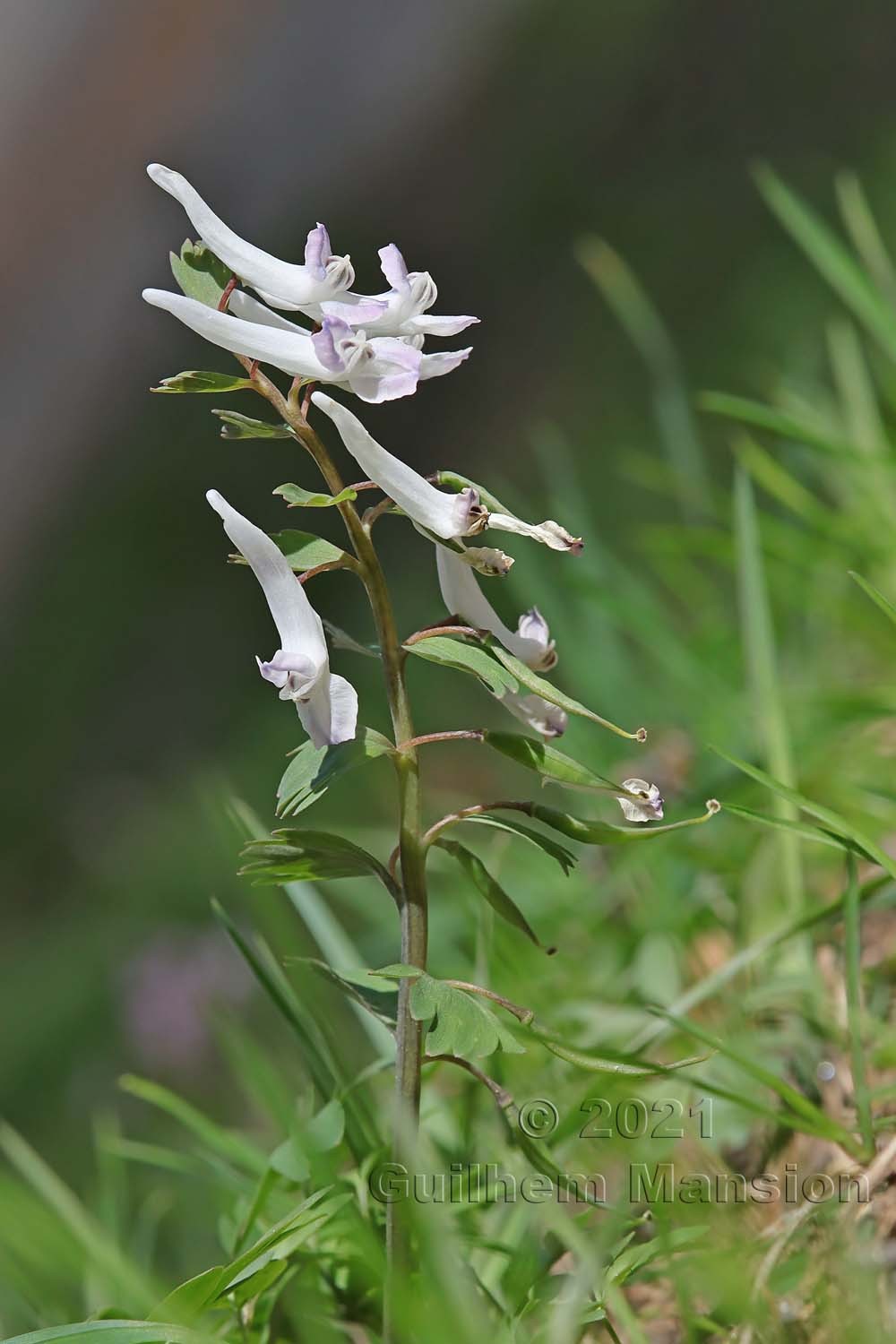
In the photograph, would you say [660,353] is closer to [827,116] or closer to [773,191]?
[773,191]

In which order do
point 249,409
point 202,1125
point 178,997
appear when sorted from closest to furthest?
1. point 202,1125
2. point 178,997
3. point 249,409

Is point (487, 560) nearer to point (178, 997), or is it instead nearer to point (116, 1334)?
point (116, 1334)

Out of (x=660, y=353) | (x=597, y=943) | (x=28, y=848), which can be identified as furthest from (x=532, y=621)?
(x=28, y=848)

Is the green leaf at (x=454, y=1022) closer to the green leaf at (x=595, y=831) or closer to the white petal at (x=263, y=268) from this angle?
the green leaf at (x=595, y=831)

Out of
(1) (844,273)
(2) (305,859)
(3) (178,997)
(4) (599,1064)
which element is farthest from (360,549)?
(3) (178,997)

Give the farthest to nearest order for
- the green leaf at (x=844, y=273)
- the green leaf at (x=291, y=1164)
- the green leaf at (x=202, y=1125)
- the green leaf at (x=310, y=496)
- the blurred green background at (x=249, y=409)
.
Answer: the blurred green background at (x=249, y=409), the green leaf at (x=844, y=273), the green leaf at (x=202, y=1125), the green leaf at (x=291, y=1164), the green leaf at (x=310, y=496)

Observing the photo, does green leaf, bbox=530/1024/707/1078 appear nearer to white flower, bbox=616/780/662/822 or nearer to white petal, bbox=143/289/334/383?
white flower, bbox=616/780/662/822

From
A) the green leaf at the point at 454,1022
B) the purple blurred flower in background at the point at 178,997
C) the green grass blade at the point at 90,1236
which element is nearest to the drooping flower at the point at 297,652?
the green leaf at the point at 454,1022
